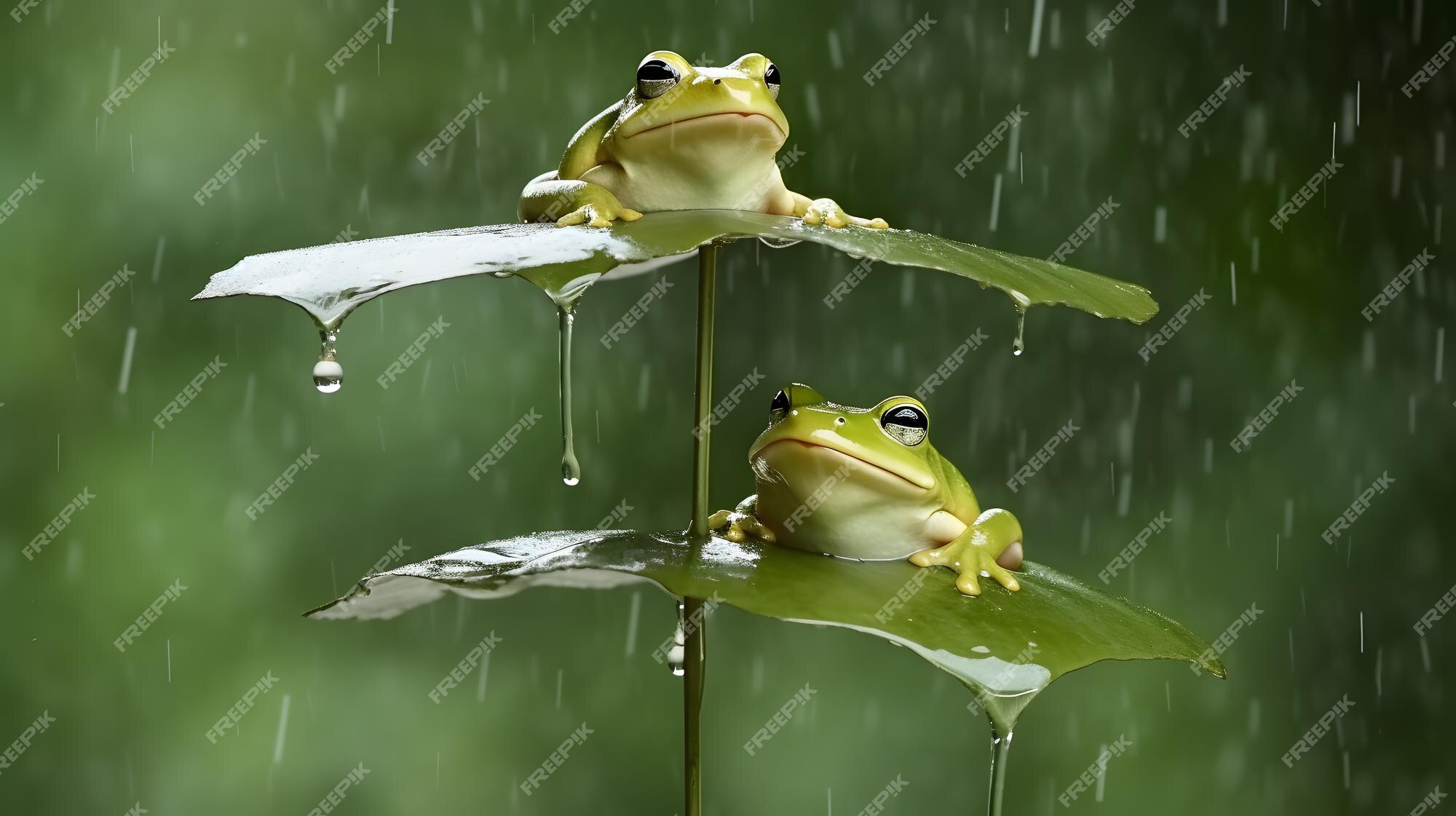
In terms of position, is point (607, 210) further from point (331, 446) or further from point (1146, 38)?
point (1146, 38)

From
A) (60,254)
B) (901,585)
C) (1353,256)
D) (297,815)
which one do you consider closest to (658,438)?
(297,815)

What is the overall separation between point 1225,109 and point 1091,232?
51cm

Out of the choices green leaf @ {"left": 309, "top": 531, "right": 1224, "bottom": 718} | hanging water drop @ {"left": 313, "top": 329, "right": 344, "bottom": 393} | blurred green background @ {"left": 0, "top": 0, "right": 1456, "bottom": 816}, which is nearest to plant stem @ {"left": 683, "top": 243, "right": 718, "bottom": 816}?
green leaf @ {"left": 309, "top": 531, "right": 1224, "bottom": 718}

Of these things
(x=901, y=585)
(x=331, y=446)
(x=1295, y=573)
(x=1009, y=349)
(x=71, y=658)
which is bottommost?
(x=71, y=658)

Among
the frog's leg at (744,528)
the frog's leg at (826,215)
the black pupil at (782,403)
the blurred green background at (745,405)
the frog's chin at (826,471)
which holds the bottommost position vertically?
the blurred green background at (745,405)

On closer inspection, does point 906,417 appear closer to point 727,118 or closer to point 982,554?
point 982,554

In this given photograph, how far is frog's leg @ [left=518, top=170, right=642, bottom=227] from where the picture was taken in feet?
3.44

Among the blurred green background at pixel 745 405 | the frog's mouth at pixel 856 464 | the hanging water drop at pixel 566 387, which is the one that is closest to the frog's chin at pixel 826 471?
the frog's mouth at pixel 856 464

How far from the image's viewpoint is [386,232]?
3.76 metres

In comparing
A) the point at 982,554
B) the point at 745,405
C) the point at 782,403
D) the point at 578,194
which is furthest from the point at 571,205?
the point at 745,405

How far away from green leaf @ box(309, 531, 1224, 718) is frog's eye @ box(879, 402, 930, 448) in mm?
159

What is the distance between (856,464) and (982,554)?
0.15 metres

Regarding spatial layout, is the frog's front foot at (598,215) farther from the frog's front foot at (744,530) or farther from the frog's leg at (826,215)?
the frog's front foot at (744,530)

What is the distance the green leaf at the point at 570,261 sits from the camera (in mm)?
834
